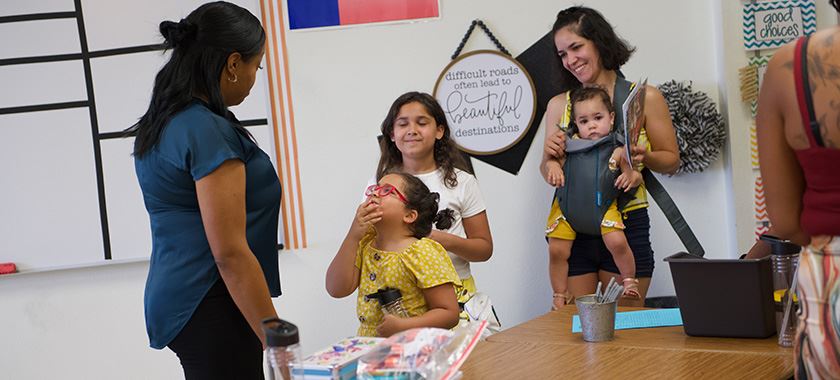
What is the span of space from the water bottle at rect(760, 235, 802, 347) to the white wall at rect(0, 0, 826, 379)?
66.3 inches

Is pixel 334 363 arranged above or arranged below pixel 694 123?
below

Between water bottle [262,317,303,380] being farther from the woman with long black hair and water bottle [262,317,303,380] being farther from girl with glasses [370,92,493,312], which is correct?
girl with glasses [370,92,493,312]

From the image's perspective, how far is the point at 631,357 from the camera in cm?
193

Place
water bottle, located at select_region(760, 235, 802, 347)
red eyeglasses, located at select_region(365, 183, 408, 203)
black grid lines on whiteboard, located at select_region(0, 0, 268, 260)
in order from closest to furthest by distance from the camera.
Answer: water bottle, located at select_region(760, 235, 802, 347) → red eyeglasses, located at select_region(365, 183, 408, 203) → black grid lines on whiteboard, located at select_region(0, 0, 268, 260)

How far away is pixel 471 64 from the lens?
3.79 m

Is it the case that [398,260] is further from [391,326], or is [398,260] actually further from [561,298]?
[561,298]

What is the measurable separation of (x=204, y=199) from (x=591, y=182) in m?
1.53

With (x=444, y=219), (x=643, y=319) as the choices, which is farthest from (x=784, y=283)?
(x=444, y=219)

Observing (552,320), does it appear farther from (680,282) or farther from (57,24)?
(57,24)

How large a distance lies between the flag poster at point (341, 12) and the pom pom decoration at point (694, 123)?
117cm

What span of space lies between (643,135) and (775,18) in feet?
2.83

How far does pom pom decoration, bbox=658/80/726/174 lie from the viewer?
3471 mm

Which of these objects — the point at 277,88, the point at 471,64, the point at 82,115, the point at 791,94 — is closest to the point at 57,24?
the point at 82,115

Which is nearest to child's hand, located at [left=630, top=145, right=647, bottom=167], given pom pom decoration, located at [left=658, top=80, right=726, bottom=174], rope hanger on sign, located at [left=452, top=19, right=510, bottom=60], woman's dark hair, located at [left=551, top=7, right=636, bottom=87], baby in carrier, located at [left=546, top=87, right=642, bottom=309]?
baby in carrier, located at [left=546, top=87, right=642, bottom=309]
